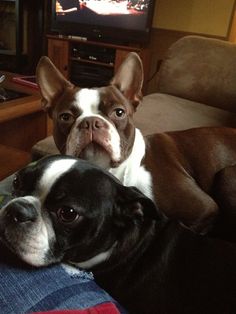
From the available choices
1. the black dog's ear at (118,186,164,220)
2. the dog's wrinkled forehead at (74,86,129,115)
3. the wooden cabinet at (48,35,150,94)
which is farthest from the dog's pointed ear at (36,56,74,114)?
the wooden cabinet at (48,35,150,94)

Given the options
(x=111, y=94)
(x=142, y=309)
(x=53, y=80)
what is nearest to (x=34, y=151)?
(x=53, y=80)

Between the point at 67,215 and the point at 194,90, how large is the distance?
1665 mm

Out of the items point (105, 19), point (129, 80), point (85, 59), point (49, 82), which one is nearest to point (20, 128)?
point (49, 82)

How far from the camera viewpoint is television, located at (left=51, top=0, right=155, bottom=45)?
4.24 m

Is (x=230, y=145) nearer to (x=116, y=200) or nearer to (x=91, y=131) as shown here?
(x=91, y=131)

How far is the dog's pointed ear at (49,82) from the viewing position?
1445 mm

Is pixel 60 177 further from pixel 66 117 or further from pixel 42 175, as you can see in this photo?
pixel 66 117

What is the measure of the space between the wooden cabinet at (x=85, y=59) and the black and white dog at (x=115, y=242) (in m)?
3.54

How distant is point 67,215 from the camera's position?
0.91 meters

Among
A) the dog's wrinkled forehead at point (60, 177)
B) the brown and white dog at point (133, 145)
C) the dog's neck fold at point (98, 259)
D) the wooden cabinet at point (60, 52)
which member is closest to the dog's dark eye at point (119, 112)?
the brown and white dog at point (133, 145)

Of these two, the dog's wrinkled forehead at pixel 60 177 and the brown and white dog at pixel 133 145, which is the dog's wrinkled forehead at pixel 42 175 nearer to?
the dog's wrinkled forehead at pixel 60 177

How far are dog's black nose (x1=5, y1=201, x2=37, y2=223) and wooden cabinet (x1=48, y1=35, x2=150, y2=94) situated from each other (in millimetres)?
3640

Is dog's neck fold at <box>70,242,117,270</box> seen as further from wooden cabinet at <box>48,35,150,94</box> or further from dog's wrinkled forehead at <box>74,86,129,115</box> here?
wooden cabinet at <box>48,35,150,94</box>

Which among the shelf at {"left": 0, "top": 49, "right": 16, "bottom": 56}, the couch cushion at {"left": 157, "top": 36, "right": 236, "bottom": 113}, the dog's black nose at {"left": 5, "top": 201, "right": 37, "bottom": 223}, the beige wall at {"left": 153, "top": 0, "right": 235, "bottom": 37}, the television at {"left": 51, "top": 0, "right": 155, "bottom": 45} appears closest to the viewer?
the dog's black nose at {"left": 5, "top": 201, "right": 37, "bottom": 223}
